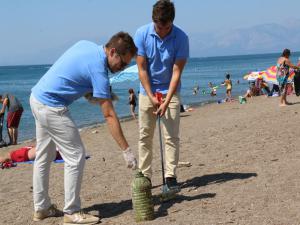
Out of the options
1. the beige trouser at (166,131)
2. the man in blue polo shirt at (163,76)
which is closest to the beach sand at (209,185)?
the beige trouser at (166,131)

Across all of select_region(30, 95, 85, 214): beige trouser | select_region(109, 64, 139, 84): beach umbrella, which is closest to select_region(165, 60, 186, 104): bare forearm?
select_region(30, 95, 85, 214): beige trouser

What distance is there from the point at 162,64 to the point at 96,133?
10.9m

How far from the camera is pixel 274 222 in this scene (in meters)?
4.31

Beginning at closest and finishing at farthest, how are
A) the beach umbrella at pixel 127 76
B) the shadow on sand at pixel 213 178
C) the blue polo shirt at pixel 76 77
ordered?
the blue polo shirt at pixel 76 77
the shadow on sand at pixel 213 178
the beach umbrella at pixel 127 76

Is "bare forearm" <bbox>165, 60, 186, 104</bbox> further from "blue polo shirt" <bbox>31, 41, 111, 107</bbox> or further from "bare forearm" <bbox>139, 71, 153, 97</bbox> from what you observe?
"blue polo shirt" <bbox>31, 41, 111, 107</bbox>

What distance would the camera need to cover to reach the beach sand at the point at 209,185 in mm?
4719

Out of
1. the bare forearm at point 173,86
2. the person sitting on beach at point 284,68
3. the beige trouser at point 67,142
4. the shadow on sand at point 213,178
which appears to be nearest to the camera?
the beige trouser at point 67,142

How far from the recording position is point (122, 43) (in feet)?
14.5

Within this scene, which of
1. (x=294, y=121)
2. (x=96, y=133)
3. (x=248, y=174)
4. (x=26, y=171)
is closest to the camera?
(x=248, y=174)

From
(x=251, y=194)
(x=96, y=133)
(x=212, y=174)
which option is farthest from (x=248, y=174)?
(x=96, y=133)

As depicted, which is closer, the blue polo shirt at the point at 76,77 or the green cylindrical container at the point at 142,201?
the blue polo shirt at the point at 76,77

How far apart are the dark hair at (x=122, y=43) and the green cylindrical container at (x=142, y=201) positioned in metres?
1.20

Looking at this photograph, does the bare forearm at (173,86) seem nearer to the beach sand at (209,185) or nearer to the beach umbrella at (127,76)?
the beach sand at (209,185)

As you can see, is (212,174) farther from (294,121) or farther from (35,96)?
(294,121)
